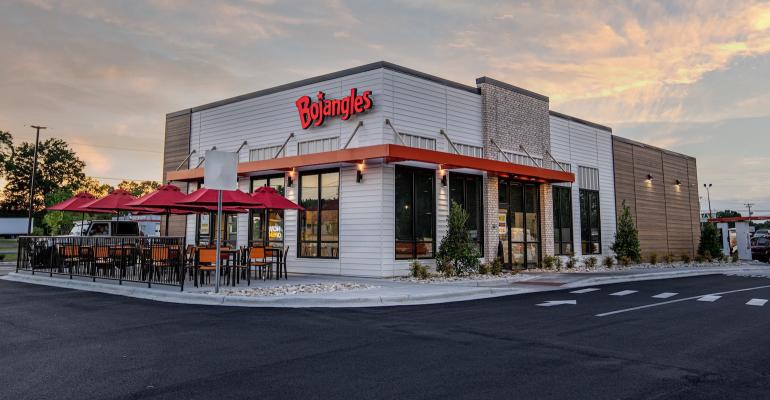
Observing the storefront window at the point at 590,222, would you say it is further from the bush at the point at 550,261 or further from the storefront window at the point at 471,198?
the storefront window at the point at 471,198

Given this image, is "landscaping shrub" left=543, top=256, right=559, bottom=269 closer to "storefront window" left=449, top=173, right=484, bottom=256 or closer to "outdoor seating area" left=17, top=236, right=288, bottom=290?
"storefront window" left=449, top=173, right=484, bottom=256

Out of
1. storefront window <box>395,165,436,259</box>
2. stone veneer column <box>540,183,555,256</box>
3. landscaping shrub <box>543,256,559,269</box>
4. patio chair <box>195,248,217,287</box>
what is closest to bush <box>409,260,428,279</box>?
storefront window <box>395,165,436,259</box>

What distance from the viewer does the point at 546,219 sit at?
22703mm

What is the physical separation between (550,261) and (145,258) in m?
16.0

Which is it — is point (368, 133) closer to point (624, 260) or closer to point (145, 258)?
point (145, 258)

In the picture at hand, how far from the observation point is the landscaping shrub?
2144 cm

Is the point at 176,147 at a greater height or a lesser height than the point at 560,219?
greater

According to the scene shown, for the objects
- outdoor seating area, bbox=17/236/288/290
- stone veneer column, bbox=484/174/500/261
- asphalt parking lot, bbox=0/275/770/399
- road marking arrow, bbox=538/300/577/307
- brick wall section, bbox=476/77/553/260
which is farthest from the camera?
brick wall section, bbox=476/77/553/260

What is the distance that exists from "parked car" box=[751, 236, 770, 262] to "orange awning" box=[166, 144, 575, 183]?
2208 centimetres

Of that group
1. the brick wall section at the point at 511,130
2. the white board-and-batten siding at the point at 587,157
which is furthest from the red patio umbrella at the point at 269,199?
the white board-and-batten siding at the point at 587,157

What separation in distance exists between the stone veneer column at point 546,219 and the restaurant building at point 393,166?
0.05 m

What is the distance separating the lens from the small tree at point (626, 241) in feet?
82.1

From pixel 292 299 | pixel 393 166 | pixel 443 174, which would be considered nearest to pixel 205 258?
pixel 292 299

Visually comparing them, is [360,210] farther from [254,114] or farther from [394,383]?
[394,383]
